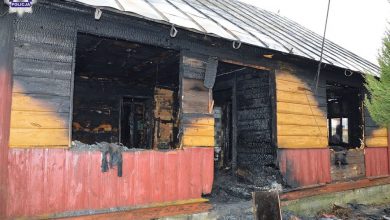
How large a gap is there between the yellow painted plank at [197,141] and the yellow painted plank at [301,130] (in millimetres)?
2017

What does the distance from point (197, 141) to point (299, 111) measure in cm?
319

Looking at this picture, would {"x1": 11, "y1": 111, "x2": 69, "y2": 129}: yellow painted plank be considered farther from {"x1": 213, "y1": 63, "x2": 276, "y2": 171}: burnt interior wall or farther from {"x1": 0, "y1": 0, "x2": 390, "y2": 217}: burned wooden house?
{"x1": 213, "y1": 63, "x2": 276, "y2": 171}: burnt interior wall

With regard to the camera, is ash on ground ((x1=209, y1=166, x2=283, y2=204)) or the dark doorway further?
the dark doorway

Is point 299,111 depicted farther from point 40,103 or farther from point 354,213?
point 40,103

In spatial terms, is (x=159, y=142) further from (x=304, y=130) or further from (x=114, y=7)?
(x=114, y=7)

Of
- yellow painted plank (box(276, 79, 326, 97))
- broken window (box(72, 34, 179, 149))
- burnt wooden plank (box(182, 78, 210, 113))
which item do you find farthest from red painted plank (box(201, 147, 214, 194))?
yellow painted plank (box(276, 79, 326, 97))

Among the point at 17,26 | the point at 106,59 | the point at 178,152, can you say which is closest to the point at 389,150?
the point at 178,152

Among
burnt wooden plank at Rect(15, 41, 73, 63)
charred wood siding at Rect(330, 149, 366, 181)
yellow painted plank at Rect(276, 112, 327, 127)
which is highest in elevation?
burnt wooden plank at Rect(15, 41, 73, 63)

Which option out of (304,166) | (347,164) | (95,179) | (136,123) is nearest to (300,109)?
(304,166)

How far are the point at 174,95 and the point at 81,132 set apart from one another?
3506mm

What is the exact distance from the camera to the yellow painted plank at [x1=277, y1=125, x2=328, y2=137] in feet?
25.3

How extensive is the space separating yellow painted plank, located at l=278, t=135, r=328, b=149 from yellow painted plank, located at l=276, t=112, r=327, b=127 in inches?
13.5

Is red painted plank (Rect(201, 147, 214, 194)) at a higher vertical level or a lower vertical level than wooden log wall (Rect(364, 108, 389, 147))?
lower

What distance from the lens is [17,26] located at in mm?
4641
